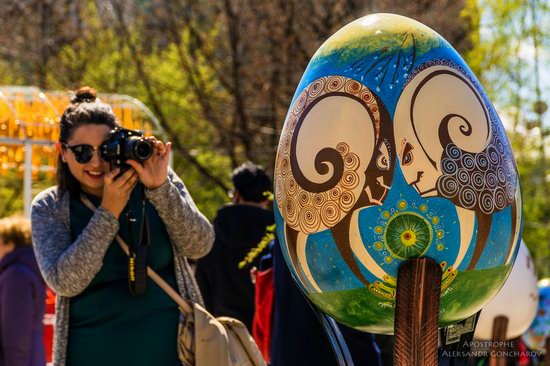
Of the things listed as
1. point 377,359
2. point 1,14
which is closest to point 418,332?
point 377,359

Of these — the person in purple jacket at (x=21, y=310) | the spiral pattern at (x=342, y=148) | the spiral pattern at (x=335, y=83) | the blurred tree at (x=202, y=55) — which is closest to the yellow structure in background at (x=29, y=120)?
the blurred tree at (x=202, y=55)

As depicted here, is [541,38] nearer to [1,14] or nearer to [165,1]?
[165,1]

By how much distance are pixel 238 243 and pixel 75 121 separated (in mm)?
2361

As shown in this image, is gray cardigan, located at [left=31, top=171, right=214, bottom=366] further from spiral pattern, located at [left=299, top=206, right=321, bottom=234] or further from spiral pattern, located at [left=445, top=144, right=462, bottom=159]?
spiral pattern, located at [left=445, top=144, right=462, bottom=159]

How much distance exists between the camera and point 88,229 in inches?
133

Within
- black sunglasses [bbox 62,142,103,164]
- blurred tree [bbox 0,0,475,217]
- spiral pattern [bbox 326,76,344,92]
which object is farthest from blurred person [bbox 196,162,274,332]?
blurred tree [bbox 0,0,475,217]

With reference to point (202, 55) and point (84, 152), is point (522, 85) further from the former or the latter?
point (84, 152)

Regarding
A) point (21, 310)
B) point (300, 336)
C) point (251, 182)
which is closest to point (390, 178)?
point (300, 336)

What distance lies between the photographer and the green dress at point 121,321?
3396mm

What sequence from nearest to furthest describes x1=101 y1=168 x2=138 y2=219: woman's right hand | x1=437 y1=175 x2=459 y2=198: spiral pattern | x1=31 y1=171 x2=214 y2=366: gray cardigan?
x1=437 y1=175 x2=459 y2=198: spiral pattern < x1=31 y1=171 x2=214 y2=366: gray cardigan < x1=101 y1=168 x2=138 y2=219: woman's right hand

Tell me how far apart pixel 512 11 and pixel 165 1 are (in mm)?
4458

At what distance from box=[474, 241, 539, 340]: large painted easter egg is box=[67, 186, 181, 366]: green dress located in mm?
2888

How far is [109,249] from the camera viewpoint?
3480 mm

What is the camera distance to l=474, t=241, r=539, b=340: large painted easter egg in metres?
5.94
